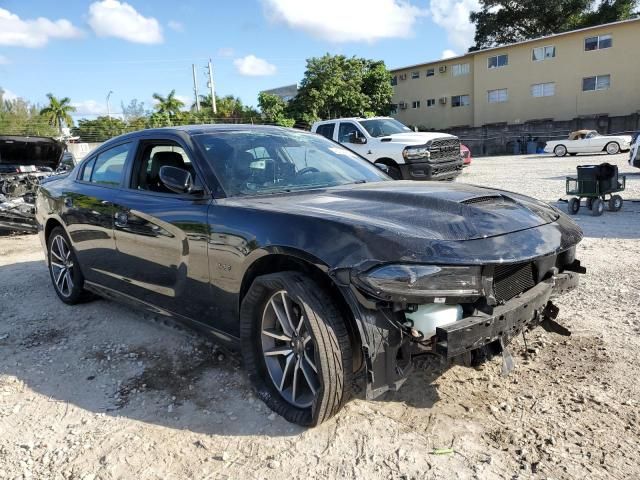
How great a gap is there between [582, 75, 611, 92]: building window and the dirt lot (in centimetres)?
3397

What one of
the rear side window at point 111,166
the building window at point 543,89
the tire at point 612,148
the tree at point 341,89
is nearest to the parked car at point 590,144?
the tire at point 612,148

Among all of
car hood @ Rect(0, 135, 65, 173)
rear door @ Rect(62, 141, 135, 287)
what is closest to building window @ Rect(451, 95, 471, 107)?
car hood @ Rect(0, 135, 65, 173)

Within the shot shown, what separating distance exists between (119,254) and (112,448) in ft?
5.52

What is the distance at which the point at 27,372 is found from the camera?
3625 mm

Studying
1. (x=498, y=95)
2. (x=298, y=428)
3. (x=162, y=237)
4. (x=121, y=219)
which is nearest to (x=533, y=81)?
(x=498, y=95)

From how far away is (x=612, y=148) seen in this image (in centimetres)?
2461

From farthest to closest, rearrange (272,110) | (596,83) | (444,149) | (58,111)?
(58,111) → (272,110) → (596,83) → (444,149)

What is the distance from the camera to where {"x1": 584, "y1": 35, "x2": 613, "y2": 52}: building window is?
31.8 meters

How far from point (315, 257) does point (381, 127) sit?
10.8m

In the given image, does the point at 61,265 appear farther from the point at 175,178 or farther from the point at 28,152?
the point at 28,152

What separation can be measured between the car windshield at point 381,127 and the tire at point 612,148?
1674 centimetres

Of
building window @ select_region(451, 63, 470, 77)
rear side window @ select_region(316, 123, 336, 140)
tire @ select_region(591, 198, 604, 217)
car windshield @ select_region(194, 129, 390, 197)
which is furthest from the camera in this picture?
building window @ select_region(451, 63, 470, 77)

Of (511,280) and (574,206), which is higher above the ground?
(511,280)

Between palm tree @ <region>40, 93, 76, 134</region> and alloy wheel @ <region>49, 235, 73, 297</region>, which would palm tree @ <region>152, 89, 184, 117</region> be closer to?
palm tree @ <region>40, 93, 76, 134</region>
